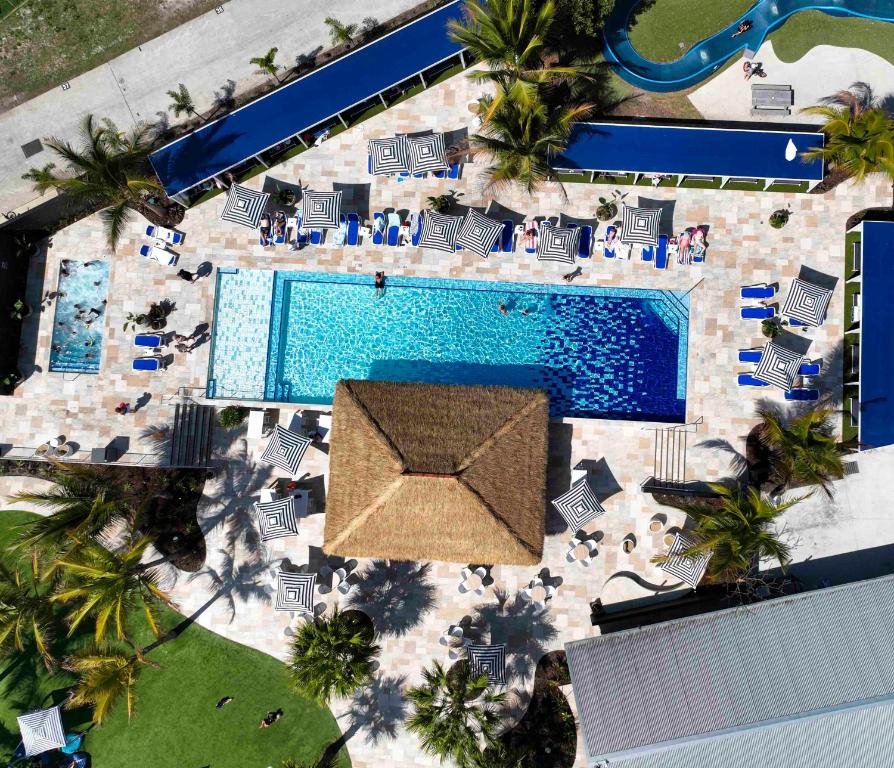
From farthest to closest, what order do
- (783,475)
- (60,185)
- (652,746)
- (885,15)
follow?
(885,15) → (783,475) → (60,185) → (652,746)

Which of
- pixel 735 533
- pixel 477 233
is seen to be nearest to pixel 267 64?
pixel 477 233

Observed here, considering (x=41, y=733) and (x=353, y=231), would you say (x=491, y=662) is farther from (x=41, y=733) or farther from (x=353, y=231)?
(x=353, y=231)

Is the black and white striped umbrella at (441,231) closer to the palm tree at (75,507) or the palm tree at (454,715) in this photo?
the palm tree at (75,507)

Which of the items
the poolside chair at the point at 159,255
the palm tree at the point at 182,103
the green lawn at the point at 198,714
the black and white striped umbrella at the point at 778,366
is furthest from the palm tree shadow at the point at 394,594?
the palm tree at the point at 182,103

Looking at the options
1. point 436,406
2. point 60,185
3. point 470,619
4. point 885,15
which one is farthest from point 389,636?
point 885,15

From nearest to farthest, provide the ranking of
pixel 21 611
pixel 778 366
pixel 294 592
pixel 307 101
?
pixel 21 611 < pixel 294 592 < pixel 778 366 < pixel 307 101

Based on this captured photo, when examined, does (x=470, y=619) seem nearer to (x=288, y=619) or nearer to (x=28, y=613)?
(x=288, y=619)

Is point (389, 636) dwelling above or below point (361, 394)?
below
